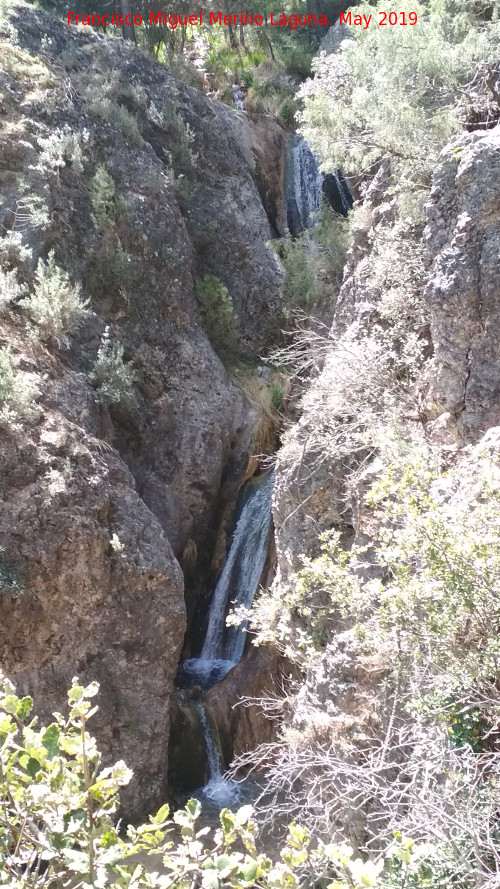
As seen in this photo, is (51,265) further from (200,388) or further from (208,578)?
(208,578)

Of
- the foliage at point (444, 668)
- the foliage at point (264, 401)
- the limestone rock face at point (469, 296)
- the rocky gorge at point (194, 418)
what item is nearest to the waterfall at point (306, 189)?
the rocky gorge at point (194, 418)

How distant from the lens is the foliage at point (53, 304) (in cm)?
887

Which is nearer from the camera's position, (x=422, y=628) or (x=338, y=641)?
(x=422, y=628)


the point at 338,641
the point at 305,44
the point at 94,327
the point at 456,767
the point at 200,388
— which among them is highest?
the point at 305,44

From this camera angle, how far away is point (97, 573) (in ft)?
26.2

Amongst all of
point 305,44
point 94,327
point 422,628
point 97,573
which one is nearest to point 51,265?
point 94,327

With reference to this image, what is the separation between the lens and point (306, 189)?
1625 centimetres

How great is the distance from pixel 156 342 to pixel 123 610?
495 cm

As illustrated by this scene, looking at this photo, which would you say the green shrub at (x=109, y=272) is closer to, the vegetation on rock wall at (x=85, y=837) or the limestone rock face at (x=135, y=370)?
the limestone rock face at (x=135, y=370)

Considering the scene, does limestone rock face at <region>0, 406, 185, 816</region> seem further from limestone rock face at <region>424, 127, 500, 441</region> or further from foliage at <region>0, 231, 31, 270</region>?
limestone rock face at <region>424, 127, 500, 441</region>

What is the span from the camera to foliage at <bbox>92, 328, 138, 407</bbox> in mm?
9523

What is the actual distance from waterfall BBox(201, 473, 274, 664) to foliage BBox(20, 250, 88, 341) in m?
4.31

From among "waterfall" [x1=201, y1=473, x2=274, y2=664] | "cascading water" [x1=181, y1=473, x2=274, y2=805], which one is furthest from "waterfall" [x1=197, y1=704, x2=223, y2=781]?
"waterfall" [x1=201, y1=473, x2=274, y2=664]

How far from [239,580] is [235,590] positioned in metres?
0.17
